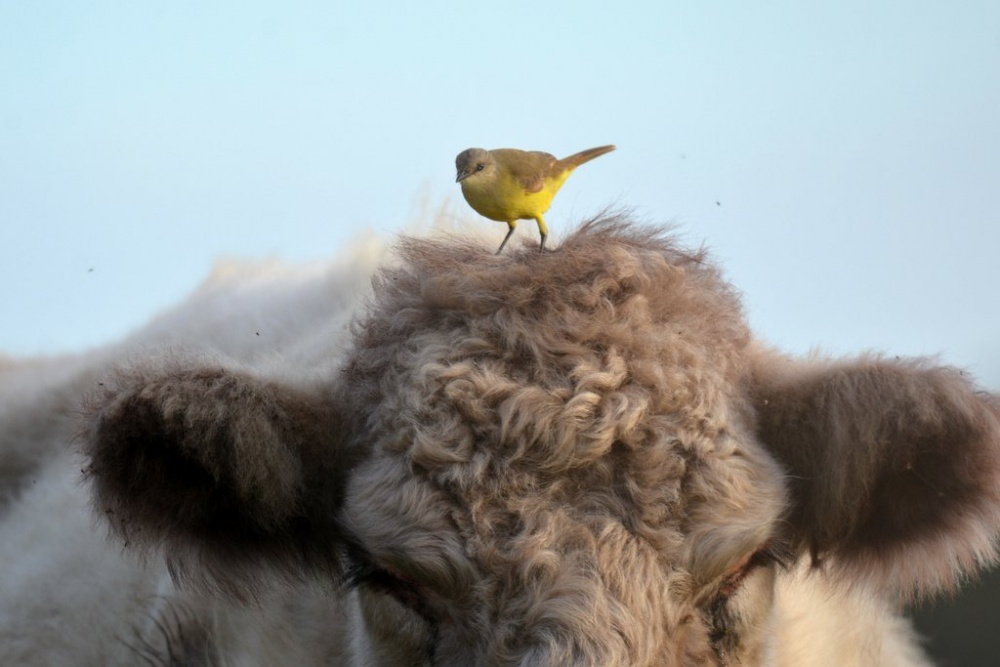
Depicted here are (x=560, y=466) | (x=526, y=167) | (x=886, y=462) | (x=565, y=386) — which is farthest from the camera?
(x=526, y=167)

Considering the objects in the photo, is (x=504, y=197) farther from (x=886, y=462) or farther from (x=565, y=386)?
A: (x=886, y=462)

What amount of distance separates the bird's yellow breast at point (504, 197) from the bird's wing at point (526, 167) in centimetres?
1

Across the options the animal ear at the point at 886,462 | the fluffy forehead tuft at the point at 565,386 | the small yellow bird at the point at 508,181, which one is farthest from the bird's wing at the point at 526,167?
the animal ear at the point at 886,462

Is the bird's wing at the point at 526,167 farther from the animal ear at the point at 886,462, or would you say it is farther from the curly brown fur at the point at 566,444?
the animal ear at the point at 886,462

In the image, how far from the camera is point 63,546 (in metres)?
5.34

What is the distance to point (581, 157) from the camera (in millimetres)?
3572

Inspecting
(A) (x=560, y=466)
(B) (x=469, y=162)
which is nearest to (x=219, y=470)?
(A) (x=560, y=466)

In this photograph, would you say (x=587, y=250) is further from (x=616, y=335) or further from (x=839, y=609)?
(x=839, y=609)

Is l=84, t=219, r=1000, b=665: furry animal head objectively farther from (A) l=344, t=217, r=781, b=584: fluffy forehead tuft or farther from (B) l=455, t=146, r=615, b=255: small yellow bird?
(B) l=455, t=146, r=615, b=255: small yellow bird

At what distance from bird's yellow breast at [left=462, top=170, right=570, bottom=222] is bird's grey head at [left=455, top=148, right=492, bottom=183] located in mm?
19

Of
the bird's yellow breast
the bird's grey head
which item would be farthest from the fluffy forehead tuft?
the bird's grey head

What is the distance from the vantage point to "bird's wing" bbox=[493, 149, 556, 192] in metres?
3.34

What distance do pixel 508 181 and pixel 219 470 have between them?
3.46ft

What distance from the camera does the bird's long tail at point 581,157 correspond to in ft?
11.6
